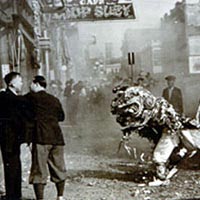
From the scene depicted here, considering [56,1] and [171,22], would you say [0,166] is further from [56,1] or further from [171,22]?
[171,22]

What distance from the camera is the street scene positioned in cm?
570

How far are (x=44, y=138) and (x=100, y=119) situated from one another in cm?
1046

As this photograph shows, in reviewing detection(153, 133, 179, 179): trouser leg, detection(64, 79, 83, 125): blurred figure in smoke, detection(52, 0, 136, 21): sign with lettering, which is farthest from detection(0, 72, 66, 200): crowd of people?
detection(64, 79, 83, 125): blurred figure in smoke

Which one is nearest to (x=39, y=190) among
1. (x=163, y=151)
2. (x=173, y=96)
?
(x=163, y=151)

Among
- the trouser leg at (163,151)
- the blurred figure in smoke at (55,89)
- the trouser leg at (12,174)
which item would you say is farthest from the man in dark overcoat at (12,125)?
the blurred figure in smoke at (55,89)

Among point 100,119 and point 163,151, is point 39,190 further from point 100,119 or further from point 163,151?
point 100,119

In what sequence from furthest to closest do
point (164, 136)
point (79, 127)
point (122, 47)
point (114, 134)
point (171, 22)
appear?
point (171, 22)
point (122, 47)
point (79, 127)
point (114, 134)
point (164, 136)

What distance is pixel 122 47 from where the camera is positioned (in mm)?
16500

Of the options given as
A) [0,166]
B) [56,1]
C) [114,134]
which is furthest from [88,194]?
[56,1]

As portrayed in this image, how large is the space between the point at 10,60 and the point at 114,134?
9.78ft

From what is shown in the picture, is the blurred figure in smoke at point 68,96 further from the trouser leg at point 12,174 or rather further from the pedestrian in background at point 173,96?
the trouser leg at point 12,174

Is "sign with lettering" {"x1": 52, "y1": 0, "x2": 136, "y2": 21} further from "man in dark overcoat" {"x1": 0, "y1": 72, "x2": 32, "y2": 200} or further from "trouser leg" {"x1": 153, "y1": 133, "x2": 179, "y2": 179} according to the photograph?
"man in dark overcoat" {"x1": 0, "y1": 72, "x2": 32, "y2": 200}

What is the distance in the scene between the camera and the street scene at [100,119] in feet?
18.7

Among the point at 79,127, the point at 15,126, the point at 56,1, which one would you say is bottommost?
the point at 79,127
